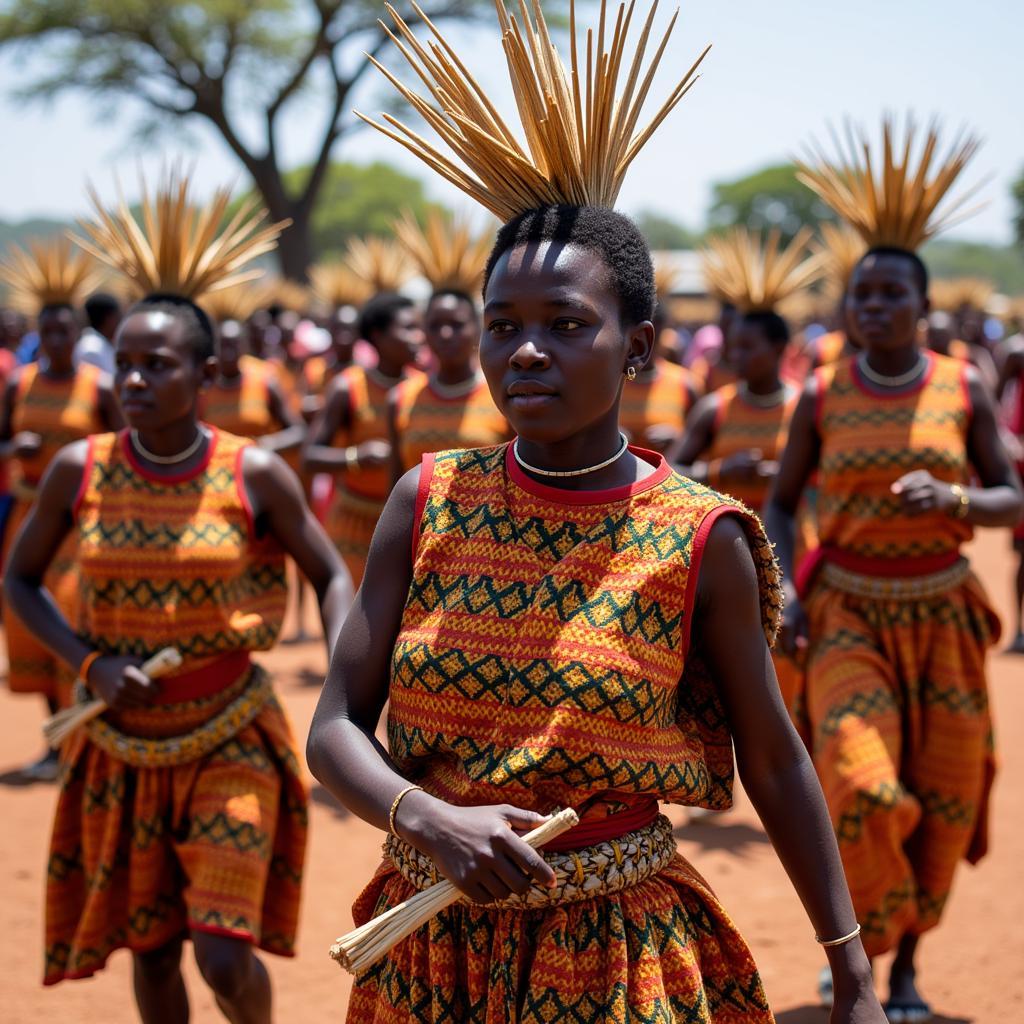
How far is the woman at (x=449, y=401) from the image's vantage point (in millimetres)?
6812

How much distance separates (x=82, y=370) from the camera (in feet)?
25.1

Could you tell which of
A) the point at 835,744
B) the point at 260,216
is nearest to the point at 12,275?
the point at 260,216

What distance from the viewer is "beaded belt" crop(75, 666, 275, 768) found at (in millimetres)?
3834

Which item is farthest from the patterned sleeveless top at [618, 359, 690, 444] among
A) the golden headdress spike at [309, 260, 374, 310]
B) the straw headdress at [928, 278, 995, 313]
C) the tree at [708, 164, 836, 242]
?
the tree at [708, 164, 836, 242]

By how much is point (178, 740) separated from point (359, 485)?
418cm

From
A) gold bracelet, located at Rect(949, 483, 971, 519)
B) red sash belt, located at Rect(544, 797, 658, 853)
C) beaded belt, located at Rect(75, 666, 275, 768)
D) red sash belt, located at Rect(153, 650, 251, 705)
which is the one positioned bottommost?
beaded belt, located at Rect(75, 666, 275, 768)

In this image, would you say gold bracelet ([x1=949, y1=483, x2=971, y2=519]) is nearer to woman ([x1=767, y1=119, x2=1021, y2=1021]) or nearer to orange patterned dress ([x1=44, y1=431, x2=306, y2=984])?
woman ([x1=767, y1=119, x2=1021, y2=1021])

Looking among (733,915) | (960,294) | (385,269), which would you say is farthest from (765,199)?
(733,915)

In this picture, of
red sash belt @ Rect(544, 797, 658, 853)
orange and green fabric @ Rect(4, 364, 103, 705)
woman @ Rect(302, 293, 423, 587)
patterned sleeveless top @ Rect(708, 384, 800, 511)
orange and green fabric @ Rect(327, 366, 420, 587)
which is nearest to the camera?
red sash belt @ Rect(544, 797, 658, 853)

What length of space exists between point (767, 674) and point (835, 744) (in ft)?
6.95

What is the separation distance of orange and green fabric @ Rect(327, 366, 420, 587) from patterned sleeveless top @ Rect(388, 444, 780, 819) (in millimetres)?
5403

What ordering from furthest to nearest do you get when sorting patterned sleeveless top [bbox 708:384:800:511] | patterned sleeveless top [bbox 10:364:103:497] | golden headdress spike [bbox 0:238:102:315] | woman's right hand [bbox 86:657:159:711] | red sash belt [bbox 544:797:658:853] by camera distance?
1. golden headdress spike [bbox 0:238:102:315]
2. patterned sleeveless top [bbox 10:364:103:497]
3. patterned sleeveless top [bbox 708:384:800:511]
4. woman's right hand [bbox 86:657:159:711]
5. red sash belt [bbox 544:797:658:853]

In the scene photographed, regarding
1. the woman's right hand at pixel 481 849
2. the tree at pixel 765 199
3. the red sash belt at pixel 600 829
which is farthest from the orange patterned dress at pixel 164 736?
the tree at pixel 765 199

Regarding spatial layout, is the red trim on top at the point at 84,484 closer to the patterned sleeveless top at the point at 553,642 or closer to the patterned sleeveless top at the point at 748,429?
the patterned sleeveless top at the point at 553,642
